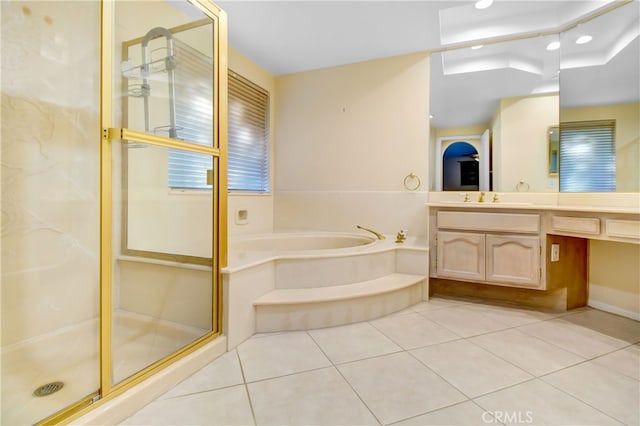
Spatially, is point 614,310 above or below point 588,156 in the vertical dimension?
below

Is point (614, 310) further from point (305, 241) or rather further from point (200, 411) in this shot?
point (200, 411)

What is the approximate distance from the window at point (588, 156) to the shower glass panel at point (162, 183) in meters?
2.71

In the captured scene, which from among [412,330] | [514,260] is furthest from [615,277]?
[412,330]

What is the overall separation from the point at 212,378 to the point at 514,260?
7.21ft

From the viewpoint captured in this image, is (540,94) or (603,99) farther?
(540,94)

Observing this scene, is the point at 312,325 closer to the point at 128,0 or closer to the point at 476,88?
the point at 128,0

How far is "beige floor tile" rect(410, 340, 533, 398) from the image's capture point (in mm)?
1349

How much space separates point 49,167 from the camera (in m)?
1.43

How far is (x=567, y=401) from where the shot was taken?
1.24 meters

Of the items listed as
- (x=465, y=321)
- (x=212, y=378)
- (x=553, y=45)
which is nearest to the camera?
(x=212, y=378)

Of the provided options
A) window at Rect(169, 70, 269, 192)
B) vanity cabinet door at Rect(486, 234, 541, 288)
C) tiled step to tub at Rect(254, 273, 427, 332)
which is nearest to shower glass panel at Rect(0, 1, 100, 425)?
tiled step to tub at Rect(254, 273, 427, 332)

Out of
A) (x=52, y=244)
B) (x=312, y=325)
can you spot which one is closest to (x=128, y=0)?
(x=52, y=244)

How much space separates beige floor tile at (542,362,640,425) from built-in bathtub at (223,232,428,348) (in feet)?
3.37

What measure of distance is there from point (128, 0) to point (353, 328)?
8.23 ft
